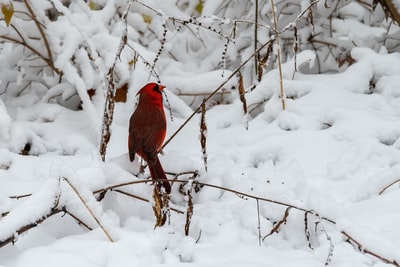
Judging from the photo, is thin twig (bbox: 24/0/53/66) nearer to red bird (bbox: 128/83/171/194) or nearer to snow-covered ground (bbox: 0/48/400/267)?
snow-covered ground (bbox: 0/48/400/267)

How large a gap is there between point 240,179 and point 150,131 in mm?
424

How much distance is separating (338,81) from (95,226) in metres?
1.82

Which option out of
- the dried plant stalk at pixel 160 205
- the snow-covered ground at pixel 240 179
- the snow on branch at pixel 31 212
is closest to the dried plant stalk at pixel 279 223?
the snow-covered ground at pixel 240 179

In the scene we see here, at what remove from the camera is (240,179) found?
2541 mm

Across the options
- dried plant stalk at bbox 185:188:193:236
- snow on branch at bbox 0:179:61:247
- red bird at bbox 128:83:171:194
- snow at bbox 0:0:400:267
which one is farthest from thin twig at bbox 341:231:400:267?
snow on branch at bbox 0:179:61:247

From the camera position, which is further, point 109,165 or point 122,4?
point 122,4

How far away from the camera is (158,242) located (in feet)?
6.54

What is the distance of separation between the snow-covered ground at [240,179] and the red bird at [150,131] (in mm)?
99

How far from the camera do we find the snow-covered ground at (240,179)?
1939 millimetres

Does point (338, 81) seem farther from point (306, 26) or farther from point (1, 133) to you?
point (1, 133)

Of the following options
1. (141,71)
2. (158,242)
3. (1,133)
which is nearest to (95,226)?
(158,242)

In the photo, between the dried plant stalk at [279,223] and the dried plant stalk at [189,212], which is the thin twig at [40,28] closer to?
the dried plant stalk at [189,212]

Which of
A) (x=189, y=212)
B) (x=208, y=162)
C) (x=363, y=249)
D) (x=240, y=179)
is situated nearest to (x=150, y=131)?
(x=208, y=162)

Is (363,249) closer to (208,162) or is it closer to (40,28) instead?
(208,162)
